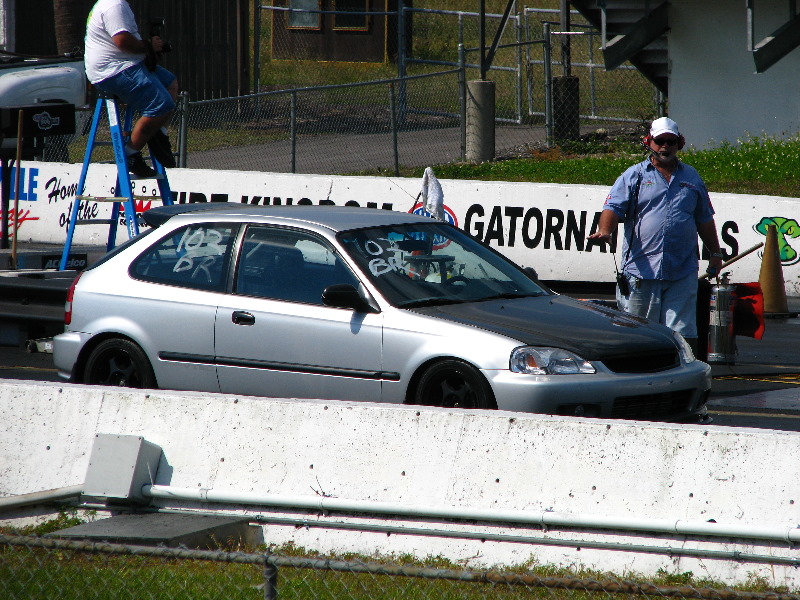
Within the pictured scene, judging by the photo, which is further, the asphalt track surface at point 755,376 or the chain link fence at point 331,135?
the chain link fence at point 331,135

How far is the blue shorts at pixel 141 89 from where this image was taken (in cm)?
1059

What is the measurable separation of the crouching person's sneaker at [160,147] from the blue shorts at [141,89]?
435 millimetres

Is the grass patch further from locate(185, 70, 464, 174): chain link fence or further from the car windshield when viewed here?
the car windshield

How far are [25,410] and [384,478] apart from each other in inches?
79.0

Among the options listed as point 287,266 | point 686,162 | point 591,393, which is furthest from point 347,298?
point 686,162

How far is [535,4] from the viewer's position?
4034cm

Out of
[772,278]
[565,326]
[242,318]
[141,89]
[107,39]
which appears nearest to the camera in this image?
[565,326]

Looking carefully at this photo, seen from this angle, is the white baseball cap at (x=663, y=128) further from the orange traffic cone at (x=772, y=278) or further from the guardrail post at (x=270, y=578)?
the guardrail post at (x=270, y=578)

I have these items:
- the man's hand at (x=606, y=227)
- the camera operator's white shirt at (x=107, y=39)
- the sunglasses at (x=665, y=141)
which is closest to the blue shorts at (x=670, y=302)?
the man's hand at (x=606, y=227)

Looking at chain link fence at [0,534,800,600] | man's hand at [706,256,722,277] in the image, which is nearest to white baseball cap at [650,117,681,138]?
man's hand at [706,256,722,277]

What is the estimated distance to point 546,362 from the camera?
7.21 meters

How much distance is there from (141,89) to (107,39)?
18.9 inches

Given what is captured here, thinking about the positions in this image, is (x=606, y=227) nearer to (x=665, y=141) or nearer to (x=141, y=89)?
(x=665, y=141)

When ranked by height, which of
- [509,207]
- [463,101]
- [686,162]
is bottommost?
[509,207]
